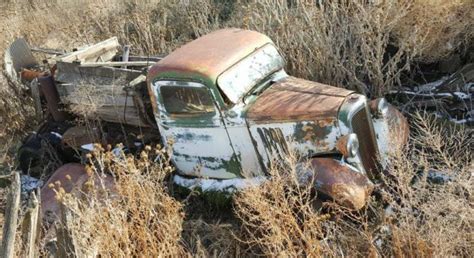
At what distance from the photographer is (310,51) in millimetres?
7180

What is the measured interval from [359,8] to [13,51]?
5051 mm

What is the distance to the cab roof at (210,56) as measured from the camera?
5340 millimetres

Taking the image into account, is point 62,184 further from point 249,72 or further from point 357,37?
point 357,37

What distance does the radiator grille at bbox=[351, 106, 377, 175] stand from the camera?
5102mm

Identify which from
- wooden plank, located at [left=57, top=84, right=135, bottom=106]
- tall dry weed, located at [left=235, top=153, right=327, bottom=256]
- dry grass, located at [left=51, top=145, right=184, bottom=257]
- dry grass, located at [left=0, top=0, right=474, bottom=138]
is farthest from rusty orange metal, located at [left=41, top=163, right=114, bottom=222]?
dry grass, located at [left=0, top=0, right=474, bottom=138]

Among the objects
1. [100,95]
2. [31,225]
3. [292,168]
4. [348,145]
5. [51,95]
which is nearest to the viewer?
[31,225]

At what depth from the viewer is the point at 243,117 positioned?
5289 mm

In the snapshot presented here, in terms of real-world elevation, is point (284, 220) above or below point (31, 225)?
below

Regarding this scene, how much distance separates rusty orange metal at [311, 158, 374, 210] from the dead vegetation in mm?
137

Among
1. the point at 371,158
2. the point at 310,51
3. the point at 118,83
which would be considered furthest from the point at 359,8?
the point at 118,83

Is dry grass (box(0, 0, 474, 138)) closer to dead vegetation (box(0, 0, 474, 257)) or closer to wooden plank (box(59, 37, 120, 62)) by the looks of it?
dead vegetation (box(0, 0, 474, 257))

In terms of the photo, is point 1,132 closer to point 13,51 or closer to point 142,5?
point 13,51

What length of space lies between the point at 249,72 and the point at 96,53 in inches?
108

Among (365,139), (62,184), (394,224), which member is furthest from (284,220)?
(62,184)
